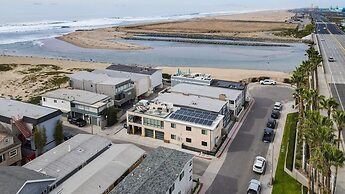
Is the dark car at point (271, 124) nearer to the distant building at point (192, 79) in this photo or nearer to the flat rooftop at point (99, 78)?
the distant building at point (192, 79)

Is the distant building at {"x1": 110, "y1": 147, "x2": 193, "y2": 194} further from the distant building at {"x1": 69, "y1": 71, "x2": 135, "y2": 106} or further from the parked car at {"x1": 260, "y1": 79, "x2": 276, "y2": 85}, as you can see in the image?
the parked car at {"x1": 260, "y1": 79, "x2": 276, "y2": 85}

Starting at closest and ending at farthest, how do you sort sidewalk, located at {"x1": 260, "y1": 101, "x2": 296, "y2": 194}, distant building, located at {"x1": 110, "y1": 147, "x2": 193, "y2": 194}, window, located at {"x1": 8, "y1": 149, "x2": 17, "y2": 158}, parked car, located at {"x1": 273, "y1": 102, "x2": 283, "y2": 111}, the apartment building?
distant building, located at {"x1": 110, "y1": 147, "x2": 193, "y2": 194}
sidewalk, located at {"x1": 260, "y1": 101, "x2": 296, "y2": 194}
window, located at {"x1": 8, "y1": 149, "x2": 17, "y2": 158}
the apartment building
parked car, located at {"x1": 273, "y1": 102, "x2": 283, "y2": 111}

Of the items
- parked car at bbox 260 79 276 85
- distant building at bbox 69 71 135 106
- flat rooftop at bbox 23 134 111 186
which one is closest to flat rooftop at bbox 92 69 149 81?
distant building at bbox 69 71 135 106

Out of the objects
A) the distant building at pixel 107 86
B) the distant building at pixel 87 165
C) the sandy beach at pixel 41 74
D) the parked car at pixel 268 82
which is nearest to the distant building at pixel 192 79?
the distant building at pixel 107 86

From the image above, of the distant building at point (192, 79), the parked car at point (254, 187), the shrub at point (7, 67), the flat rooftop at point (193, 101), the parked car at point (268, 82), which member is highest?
the distant building at point (192, 79)

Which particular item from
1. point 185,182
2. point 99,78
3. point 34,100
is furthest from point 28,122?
point 34,100
